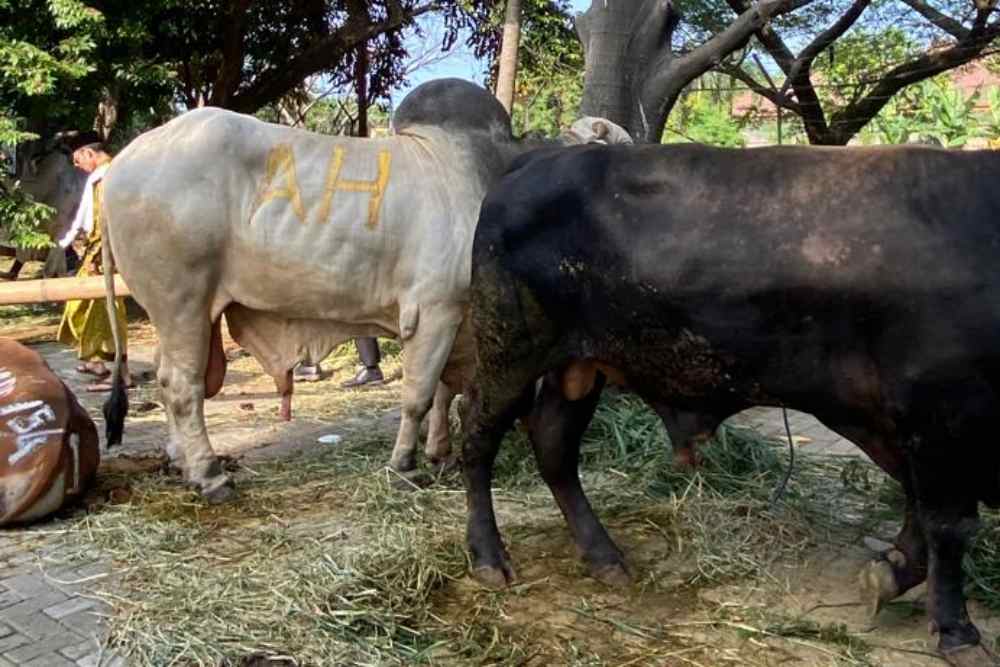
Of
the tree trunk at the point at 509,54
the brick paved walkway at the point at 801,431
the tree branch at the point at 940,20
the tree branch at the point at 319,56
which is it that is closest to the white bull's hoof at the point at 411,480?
the brick paved walkway at the point at 801,431

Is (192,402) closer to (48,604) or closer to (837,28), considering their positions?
(48,604)

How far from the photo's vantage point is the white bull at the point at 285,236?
3932 millimetres

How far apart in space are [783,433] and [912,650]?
2466 mm

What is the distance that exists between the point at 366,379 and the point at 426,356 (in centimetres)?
287

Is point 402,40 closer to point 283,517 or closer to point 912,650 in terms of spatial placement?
point 283,517

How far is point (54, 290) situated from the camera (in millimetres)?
5234

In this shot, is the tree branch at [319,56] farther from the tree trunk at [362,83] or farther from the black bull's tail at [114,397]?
the black bull's tail at [114,397]

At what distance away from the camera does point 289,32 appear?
1148 centimetres

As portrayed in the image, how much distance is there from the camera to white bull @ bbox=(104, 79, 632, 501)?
12.9 ft

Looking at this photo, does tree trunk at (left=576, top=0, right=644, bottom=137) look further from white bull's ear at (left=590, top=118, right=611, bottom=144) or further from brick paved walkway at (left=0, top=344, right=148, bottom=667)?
brick paved walkway at (left=0, top=344, right=148, bottom=667)

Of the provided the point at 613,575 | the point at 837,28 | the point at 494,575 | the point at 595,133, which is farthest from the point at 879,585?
the point at 837,28

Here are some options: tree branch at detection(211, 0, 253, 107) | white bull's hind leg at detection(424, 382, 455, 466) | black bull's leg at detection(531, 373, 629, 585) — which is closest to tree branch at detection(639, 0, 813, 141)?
white bull's hind leg at detection(424, 382, 455, 466)

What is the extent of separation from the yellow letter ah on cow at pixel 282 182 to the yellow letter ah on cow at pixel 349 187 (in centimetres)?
9

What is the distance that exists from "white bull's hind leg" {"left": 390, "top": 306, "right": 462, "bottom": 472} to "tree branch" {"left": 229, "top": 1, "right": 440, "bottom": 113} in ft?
25.0
